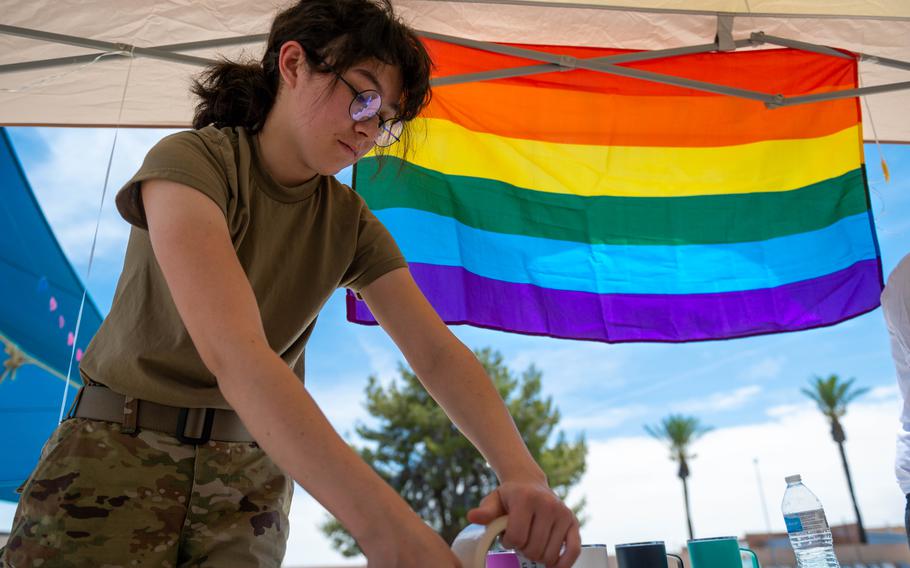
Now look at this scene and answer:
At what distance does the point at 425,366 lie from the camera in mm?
1166

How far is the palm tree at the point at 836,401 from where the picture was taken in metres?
21.7

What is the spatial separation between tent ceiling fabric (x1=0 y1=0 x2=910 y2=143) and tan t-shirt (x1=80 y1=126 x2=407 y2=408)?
172cm

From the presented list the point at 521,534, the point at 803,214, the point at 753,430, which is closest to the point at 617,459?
the point at 753,430

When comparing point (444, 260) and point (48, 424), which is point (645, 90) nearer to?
point (444, 260)

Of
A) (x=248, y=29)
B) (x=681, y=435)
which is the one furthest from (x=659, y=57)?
(x=681, y=435)

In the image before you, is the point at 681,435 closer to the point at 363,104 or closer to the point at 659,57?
the point at 659,57

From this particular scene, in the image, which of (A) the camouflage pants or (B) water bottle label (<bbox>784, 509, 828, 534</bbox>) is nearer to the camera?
(A) the camouflage pants

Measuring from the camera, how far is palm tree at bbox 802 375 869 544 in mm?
21672

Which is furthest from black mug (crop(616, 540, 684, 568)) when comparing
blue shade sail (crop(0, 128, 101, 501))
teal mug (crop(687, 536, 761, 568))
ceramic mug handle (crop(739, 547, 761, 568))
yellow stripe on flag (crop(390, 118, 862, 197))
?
blue shade sail (crop(0, 128, 101, 501))

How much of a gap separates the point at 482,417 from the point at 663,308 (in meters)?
2.09

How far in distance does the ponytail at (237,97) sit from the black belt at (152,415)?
451 millimetres

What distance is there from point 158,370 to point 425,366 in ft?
1.25

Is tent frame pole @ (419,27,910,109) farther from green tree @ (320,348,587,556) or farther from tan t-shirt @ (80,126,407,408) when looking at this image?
green tree @ (320,348,587,556)

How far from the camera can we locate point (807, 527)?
2.00 m
